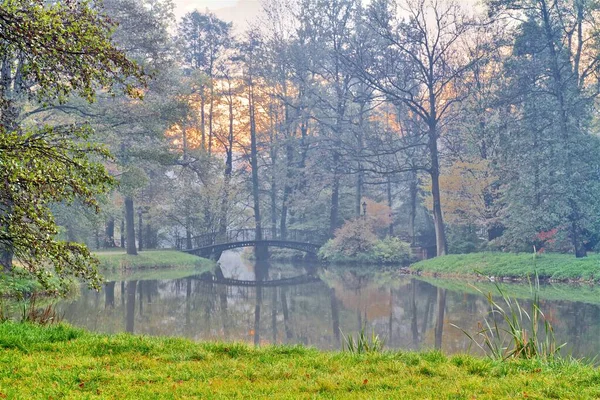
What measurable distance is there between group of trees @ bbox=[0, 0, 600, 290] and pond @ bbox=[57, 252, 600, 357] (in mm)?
2818

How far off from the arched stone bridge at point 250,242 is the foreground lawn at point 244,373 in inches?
1036

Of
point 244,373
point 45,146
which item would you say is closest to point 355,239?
point 45,146

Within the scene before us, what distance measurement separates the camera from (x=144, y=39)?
20.2 m

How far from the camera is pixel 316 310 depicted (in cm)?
1437

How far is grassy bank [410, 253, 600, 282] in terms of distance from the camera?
61.9 feet

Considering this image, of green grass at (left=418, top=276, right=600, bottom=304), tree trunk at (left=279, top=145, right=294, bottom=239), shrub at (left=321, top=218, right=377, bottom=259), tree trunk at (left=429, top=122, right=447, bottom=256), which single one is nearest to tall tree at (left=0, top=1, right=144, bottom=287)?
green grass at (left=418, top=276, right=600, bottom=304)

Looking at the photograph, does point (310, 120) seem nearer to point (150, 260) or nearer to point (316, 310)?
point (150, 260)

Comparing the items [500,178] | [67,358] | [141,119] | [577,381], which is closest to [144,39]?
[141,119]

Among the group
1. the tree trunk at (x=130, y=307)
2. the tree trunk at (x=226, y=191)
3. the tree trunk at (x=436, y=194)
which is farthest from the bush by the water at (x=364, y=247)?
the tree trunk at (x=130, y=307)

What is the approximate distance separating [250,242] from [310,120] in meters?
10.0

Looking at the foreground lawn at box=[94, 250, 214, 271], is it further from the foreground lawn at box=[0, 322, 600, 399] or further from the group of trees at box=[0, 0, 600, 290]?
the foreground lawn at box=[0, 322, 600, 399]

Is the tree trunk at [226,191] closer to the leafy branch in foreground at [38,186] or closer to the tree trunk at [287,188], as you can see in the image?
the tree trunk at [287,188]

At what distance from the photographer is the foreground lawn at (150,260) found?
79.9ft

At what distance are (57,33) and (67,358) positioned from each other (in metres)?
3.04
